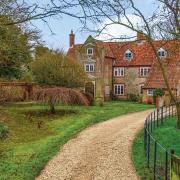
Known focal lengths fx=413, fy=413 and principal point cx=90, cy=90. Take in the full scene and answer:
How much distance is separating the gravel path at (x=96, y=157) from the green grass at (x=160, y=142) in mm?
278

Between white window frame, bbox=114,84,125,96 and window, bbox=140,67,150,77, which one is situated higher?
window, bbox=140,67,150,77

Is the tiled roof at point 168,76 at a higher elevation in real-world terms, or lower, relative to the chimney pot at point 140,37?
lower

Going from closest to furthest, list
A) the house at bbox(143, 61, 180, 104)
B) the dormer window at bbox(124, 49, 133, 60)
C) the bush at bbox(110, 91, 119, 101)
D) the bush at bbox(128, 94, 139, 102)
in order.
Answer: the house at bbox(143, 61, 180, 104), the bush at bbox(128, 94, 139, 102), the bush at bbox(110, 91, 119, 101), the dormer window at bbox(124, 49, 133, 60)

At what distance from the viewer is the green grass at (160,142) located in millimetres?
14724

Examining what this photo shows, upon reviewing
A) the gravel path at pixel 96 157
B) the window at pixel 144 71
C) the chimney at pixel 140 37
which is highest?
the chimney at pixel 140 37

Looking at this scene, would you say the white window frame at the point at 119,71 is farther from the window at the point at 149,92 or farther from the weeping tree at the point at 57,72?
the weeping tree at the point at 57,72

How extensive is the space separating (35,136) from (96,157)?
6.27 meters

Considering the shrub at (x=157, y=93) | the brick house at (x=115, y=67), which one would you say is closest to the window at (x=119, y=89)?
the brick house at (x=115, y=67)

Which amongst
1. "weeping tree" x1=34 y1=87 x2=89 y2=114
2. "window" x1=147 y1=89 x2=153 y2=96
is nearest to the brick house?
"window" x1=147 y1=89 x2=153 y2=96

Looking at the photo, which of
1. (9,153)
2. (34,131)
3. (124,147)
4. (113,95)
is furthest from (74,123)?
(113,95)

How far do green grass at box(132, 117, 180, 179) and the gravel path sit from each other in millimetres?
278

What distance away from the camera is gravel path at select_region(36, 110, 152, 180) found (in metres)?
14.1

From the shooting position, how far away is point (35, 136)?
2247 cm

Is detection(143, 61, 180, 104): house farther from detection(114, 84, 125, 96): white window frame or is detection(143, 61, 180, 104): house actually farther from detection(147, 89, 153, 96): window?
detection(114, 84, 125, 96): white window frame
